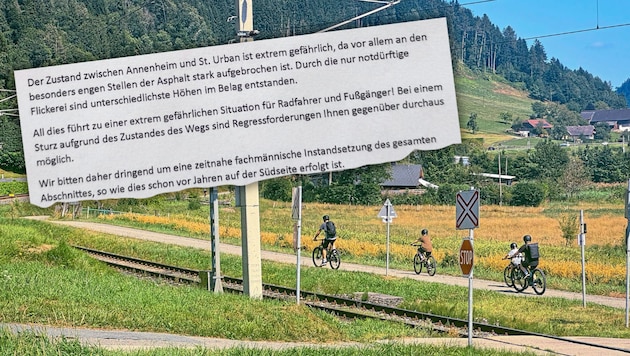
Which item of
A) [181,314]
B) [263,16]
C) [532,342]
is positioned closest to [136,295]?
[181,314]

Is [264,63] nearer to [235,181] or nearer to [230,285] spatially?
[235,181]

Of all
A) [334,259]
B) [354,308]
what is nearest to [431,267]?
[334,259]

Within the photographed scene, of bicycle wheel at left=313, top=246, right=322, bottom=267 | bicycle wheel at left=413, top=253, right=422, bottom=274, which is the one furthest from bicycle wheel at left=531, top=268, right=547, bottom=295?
bicycle wheel at left=313, top=246, right=322, bottom=267

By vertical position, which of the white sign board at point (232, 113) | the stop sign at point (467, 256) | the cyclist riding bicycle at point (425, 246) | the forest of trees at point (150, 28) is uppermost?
the forest of trees at point (150, 28)

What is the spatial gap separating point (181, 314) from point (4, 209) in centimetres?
3320

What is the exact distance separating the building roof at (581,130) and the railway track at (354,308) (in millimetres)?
162486

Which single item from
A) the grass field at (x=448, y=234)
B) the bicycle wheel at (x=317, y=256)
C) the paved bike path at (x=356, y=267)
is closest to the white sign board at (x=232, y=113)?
the paved bike path at (x=356, y=267)

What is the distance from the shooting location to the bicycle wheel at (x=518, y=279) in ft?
94.2

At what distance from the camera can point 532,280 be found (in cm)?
2822

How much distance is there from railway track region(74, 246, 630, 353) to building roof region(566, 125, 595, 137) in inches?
6397

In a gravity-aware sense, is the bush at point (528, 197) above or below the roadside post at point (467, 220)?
below

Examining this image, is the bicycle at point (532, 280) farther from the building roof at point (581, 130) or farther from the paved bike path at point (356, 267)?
the building roof at point (581, 130)

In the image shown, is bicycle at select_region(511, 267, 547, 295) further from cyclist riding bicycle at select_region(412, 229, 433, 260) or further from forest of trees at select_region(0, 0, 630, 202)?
forest of trees at select_region(0, 0, 630, 202)

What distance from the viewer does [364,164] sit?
16.3 ft
